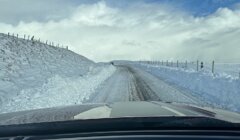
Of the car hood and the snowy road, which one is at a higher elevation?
the car hood

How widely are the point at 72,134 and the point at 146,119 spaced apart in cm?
49

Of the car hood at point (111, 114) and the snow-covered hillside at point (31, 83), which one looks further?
the snow-covered hillside at point (31, 83)

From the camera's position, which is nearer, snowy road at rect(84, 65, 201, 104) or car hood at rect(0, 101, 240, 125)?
car hood at rect(0, 101, 240, 125)

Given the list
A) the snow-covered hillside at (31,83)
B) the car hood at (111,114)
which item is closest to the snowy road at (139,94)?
the snow-covered hillside at (31,83)

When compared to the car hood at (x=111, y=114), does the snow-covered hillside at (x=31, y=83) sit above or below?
below

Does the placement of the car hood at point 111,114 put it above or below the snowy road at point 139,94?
above

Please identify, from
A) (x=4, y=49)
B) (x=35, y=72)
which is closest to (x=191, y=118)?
(x=35, y=72)

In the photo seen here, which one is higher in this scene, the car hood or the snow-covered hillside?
the car hood

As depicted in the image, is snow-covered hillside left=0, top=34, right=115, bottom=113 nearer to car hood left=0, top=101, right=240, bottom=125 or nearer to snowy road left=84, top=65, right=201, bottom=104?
snowy road left=84, top=65, right=201, bottom=104

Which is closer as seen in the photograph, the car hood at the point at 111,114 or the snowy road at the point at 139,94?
the car hood at the point at 111,114

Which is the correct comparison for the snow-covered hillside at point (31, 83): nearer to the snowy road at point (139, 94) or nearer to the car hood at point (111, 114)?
the snowy road at point (139, 94)

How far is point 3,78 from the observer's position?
3067cm

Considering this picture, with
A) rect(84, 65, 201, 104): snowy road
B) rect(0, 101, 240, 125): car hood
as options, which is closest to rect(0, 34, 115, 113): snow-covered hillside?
rect(84, 65, 201, 104): snowy road

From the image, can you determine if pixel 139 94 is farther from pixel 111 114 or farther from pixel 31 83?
pixel 111 114
